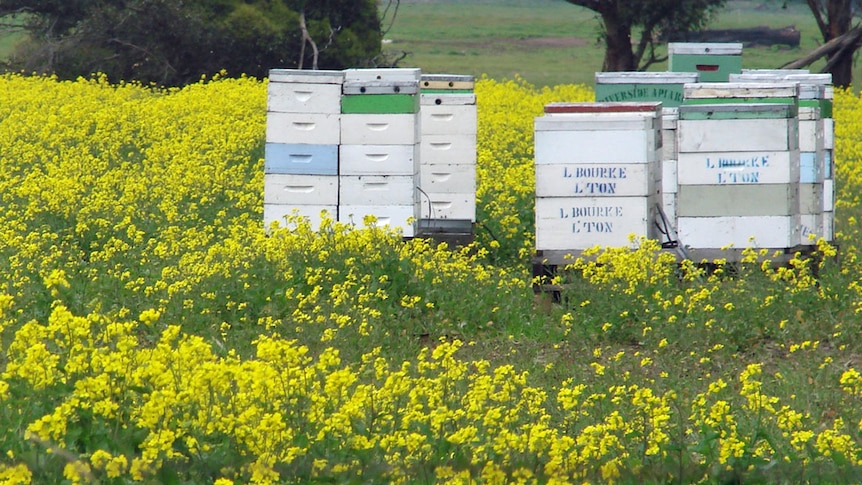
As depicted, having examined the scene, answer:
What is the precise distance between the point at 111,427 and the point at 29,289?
4219 mm

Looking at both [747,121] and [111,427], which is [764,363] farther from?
[111,427]

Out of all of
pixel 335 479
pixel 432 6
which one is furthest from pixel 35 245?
pixel 432 6

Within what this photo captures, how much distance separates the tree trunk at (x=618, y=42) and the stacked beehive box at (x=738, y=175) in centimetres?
2130

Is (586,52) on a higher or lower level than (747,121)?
higher

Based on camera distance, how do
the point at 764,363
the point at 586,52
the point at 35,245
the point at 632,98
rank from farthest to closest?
the point at 586,52
the point at 632,98
the point at 35,245
the point at 764,363

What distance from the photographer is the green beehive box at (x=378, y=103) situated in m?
9.98

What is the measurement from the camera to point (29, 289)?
8.73m

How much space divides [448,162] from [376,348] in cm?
492

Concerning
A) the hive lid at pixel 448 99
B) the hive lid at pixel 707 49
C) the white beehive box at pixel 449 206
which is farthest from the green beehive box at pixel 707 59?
the white beehive box at pixel 449 206

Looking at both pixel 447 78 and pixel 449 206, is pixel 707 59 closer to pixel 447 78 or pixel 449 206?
pixel 447 78

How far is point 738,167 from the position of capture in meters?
9.07

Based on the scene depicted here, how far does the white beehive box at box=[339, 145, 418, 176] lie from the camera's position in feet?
32.9

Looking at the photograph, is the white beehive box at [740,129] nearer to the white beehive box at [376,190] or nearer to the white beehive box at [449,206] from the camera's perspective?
the white beehive box at [376,190]

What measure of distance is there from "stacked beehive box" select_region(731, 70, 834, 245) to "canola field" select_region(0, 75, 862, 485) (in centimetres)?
46
